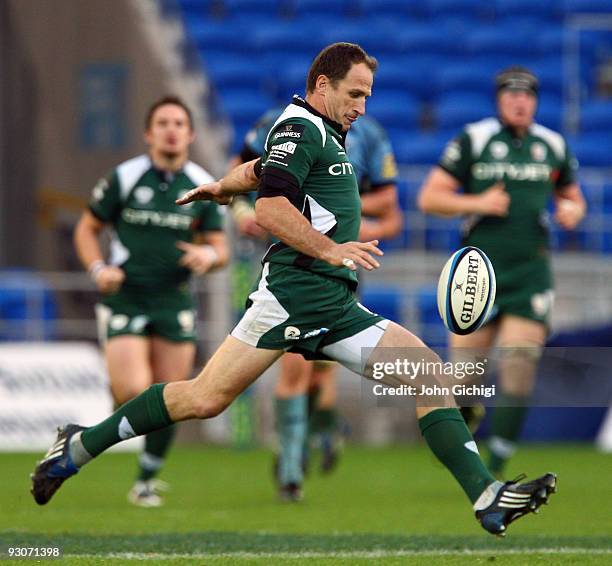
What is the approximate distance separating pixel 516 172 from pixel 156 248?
2.46m

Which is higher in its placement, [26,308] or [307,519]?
[26,308]

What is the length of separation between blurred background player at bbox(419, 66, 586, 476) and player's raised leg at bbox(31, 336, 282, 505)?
3.69 m

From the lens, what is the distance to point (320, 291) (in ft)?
19.8

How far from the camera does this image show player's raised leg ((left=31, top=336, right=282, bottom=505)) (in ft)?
20.0

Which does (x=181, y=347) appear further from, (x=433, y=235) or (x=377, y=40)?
(x=377, y=40)

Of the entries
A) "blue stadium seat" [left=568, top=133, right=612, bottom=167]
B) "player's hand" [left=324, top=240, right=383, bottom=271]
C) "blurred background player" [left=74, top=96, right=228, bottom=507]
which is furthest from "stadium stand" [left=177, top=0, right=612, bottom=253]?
"player's hand" [left=324, top=240, right=383, bottom=271]

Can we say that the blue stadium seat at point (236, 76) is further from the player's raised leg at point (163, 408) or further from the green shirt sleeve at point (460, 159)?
the player's raised leg at point (163, 408)

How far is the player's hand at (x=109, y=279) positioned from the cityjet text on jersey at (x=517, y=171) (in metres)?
2.58

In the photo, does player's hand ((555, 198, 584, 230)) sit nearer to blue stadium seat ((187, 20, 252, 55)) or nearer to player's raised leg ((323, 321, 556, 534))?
player's raised leg ((323, 321, 556, 534))

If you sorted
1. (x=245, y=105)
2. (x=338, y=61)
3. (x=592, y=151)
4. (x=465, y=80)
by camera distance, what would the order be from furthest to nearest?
(x=465, y=80), (x=245, y=105), (x=592, y=151), (x=338, y=61)

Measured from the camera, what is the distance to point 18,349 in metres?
13.8

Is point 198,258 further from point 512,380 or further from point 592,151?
point 592,151

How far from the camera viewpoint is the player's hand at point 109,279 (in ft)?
29.0

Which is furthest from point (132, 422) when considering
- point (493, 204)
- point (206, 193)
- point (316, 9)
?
point (316, 9)
